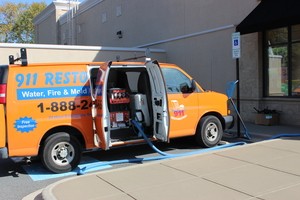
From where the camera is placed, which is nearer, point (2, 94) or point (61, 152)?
point (2, 94)

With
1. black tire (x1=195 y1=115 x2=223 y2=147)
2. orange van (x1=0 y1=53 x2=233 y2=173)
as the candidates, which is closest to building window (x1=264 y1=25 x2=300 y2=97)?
black tire (x1=195 y1=115 x2=223 y2=147)

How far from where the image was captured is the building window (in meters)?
12.0

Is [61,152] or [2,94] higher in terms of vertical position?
[2,94]

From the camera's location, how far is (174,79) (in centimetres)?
860

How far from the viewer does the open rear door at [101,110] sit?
7121 mm

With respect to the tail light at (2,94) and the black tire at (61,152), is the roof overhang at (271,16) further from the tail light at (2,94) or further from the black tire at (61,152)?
the tail light at (2,94)

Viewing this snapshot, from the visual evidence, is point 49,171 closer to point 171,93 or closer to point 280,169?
point 171,93

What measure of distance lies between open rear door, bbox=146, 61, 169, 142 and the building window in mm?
5998

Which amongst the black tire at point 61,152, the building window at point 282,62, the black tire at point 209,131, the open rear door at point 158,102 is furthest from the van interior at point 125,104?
the building window at point 282,62

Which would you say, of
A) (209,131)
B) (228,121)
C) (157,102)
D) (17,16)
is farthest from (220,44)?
(17,16)

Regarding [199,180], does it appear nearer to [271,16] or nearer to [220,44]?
[271,16]

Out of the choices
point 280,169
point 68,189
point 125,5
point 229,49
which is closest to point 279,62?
point 229,49

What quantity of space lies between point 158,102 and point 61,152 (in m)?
2.26

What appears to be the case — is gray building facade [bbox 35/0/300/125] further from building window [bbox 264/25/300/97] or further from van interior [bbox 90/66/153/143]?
van interior [bbox 90/66/153/143]
